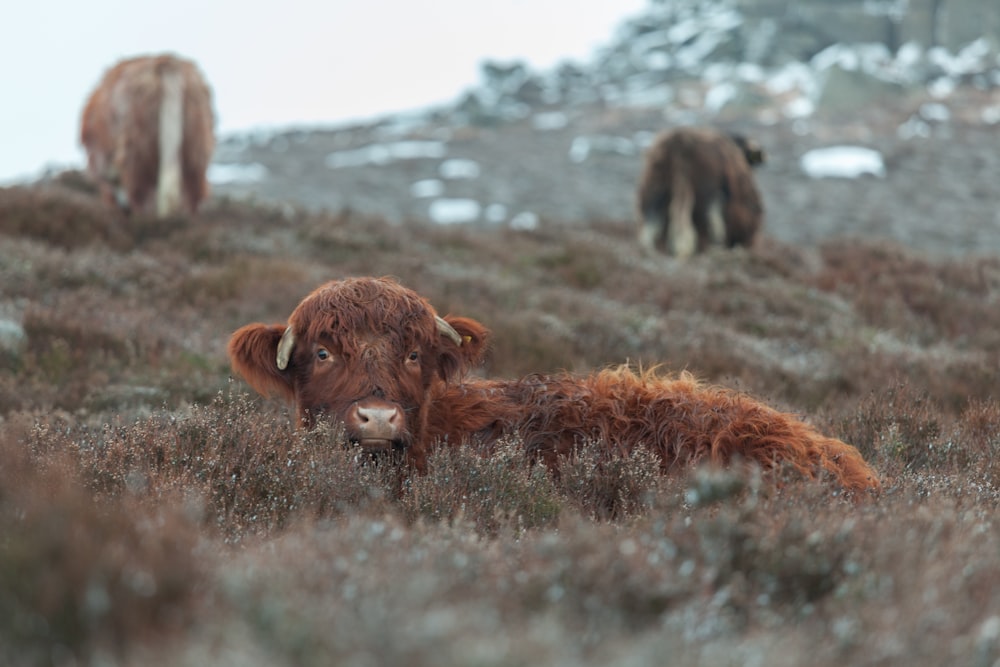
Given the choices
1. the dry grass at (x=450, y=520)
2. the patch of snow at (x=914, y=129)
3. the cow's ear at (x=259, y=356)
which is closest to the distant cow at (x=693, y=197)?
the dry grass at (x=450, y=520)

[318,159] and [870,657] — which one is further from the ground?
[870,657]

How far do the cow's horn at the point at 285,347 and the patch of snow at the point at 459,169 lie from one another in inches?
1003

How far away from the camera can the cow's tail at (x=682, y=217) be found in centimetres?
1451

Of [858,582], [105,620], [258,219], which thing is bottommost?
[258,219]

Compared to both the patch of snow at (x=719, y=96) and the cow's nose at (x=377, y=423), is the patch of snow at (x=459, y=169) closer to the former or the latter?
the patch of snow at (x=719, y=96)

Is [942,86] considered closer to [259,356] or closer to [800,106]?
[800,106]

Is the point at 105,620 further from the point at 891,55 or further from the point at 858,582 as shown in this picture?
the point at 891,55

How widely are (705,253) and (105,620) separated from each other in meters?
13.3

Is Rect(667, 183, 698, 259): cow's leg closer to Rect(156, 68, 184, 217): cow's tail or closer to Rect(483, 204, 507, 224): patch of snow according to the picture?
Rect(156, 68, 184, 217): cow's tail

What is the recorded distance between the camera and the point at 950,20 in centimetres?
6203

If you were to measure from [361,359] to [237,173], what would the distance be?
26135mm

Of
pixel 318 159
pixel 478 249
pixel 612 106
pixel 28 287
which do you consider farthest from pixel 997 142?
pixel 28 287

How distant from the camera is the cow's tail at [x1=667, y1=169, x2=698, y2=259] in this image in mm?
14508

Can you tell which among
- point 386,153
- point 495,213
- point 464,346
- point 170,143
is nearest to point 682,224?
point 170,143
